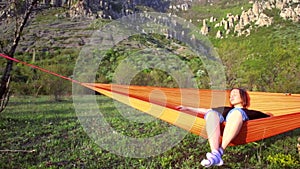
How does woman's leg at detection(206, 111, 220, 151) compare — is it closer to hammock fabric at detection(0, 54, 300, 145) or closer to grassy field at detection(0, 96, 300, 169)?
hammock fabric at detection(0, 54, 300, 145)

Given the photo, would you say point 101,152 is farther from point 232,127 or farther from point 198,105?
point 232,127

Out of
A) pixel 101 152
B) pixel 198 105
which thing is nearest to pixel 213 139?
pixel 198 105

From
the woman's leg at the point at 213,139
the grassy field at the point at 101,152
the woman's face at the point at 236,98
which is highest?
the woman's face at the point at 236,98

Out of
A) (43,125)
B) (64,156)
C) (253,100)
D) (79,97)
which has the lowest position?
(79,97)

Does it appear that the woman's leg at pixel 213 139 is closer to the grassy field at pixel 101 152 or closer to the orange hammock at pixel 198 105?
the orange hammock at pixel 198 105

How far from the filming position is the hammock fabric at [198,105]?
94.0 inches

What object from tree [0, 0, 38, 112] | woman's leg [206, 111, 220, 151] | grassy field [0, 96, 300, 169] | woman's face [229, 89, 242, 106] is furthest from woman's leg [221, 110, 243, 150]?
tree [0, 0, 38, 112]

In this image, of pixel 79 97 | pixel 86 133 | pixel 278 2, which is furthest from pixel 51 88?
pixel 278 2

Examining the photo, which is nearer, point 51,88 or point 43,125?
point 43,125

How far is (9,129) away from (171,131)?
2180 millimetres

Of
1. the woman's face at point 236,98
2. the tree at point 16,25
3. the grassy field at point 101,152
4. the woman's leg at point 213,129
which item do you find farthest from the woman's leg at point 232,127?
the tree at point 16,25

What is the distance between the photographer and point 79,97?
10516 mm

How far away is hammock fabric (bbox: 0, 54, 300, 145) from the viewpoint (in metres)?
2.39

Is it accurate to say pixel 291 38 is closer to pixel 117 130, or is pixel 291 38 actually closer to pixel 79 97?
pixel 79 97
